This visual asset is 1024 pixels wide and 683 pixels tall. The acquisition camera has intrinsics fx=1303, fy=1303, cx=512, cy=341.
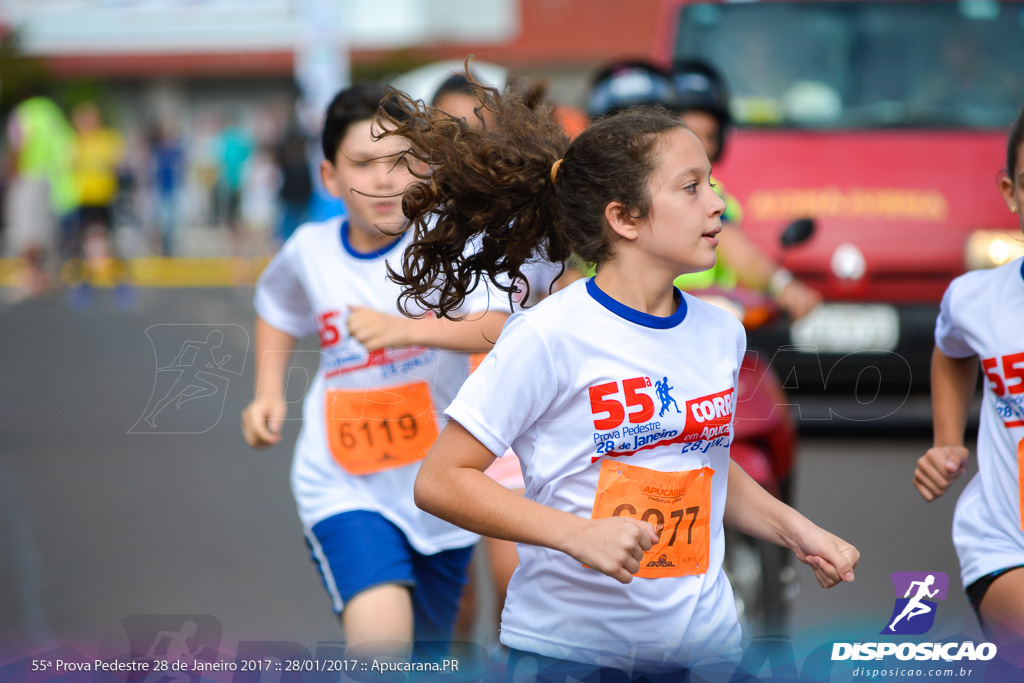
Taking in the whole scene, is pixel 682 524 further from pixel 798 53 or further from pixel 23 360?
pixel 23 360

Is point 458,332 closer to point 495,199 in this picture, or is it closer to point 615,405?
point 495,199

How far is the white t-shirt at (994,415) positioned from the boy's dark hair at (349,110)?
5.10ft

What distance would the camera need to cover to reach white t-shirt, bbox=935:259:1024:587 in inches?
103

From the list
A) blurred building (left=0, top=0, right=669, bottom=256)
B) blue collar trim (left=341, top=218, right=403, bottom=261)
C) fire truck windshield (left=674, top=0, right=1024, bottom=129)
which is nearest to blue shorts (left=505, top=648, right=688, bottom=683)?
blue collar trim (left=341, top=218, right=403, bottom=261)

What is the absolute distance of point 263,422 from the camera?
339 cm

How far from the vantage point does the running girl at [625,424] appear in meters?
2.30

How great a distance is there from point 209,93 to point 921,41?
31232 millimetres

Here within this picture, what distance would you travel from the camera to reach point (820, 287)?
742 cm

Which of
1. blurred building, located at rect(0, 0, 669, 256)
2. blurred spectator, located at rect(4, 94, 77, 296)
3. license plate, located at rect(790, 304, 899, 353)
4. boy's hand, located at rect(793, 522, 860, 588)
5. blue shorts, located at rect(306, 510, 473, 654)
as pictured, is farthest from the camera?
blurred building, located at rect(0, 0, 669, 256)

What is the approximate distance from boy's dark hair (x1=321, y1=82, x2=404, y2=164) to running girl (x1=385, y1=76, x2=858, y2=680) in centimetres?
115

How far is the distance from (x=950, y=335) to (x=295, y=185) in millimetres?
12560

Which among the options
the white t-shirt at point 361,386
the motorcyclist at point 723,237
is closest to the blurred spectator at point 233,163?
the motorcyclist at point 723,237

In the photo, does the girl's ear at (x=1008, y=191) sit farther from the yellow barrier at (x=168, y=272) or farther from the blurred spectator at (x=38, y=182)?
the yellow barrier at (x=168, y=272)

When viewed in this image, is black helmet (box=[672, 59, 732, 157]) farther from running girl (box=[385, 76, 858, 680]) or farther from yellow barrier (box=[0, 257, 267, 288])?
yellow barrier (box=[0, 257, 267, 288])
